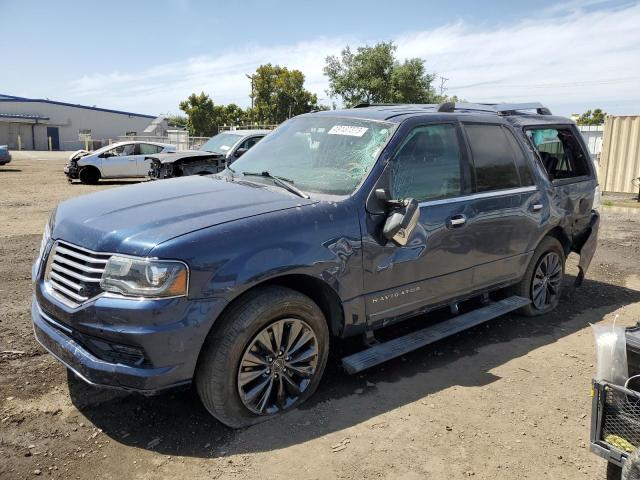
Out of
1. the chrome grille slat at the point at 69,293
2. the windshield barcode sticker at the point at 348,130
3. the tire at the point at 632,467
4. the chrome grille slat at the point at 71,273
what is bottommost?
the tire at the point at 632,467

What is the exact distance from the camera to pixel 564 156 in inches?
230

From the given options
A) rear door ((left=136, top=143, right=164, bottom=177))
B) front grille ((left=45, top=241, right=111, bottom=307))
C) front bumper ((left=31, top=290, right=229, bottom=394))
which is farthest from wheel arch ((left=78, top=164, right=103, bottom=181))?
front bumper ((left=31, top=290, right=229, bottom=394))

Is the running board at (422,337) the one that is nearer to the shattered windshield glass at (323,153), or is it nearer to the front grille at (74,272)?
the shattered windshield glass at (323,153)

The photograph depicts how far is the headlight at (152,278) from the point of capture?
2768mm

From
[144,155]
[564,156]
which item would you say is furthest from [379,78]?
[564,156]

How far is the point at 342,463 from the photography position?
293cm

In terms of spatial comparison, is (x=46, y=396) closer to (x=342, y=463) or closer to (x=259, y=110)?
(x=342, y=463)

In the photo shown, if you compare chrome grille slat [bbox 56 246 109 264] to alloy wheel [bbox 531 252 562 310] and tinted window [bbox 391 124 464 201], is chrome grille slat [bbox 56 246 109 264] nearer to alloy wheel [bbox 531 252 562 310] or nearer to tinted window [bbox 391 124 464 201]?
tinted window [bbox 391 124 464 201]

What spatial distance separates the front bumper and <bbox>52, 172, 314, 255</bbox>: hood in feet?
1.05

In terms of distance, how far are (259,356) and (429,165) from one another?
1965 millimetres

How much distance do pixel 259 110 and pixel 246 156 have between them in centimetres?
5420

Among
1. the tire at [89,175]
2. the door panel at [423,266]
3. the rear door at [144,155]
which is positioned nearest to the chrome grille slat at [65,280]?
the door panel at [423,266]

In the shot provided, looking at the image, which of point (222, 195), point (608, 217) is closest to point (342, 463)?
point (222, 195)

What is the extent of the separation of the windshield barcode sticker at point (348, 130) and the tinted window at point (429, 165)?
34 centimetres
